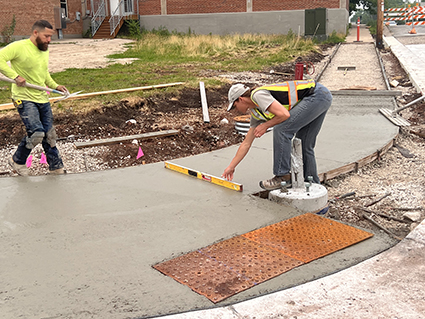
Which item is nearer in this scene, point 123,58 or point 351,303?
point 351,303

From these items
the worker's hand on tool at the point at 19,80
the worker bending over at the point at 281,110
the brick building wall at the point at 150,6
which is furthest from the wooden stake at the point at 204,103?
the brick building wall at the point at 150,6

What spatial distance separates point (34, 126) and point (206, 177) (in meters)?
2.21

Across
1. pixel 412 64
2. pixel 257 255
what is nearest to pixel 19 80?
pixel 257 255

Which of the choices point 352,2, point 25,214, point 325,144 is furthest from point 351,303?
point 352,2

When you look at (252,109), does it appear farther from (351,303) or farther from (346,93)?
(346,93)

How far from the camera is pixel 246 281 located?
10.6 feet

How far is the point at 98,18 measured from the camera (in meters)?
34.2

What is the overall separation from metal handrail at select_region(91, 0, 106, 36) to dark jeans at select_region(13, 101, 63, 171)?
29.2 metres

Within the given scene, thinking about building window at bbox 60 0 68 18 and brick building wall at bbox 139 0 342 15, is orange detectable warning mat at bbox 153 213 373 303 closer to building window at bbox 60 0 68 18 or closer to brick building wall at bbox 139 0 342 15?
brick building wall at bbox 139 0 342 15

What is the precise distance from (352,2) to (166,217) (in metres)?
49.1

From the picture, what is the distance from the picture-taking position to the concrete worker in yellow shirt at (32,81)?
5539mm

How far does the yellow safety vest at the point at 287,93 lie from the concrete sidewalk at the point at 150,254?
2.94 feet

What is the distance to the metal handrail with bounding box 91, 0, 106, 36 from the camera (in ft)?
109

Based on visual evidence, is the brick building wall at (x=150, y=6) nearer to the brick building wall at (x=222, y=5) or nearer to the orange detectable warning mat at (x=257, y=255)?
the brick building wall at (x=222, y=5)
